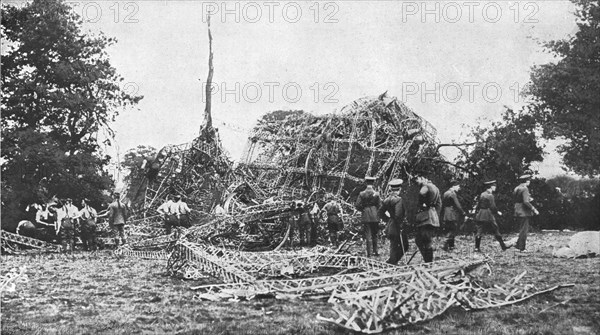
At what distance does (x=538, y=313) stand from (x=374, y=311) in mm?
2089

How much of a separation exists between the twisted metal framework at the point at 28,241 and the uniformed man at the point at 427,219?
1191cm

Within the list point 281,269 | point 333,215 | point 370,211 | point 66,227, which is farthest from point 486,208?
point 66,227

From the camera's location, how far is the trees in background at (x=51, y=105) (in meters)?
17.6

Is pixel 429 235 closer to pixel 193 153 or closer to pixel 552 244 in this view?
pixel 552 244

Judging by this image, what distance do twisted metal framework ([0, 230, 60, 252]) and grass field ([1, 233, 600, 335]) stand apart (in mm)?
6819

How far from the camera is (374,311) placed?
5652mm

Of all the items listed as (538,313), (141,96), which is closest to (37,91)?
(141,96)

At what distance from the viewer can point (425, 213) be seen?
957 cm

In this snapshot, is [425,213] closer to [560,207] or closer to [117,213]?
[117,213]

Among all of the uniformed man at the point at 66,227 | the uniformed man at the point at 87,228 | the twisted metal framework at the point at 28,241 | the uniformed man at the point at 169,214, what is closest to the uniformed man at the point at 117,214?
the uniformed man at the point at 169,214

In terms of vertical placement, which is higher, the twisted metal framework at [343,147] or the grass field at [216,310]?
the twisted metal framework at [343,147]

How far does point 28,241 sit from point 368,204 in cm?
1111

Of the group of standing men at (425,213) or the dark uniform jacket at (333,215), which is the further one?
the dark uniform jacket at (333,215)

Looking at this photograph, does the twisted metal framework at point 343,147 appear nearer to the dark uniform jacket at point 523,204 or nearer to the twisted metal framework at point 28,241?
the dark uniform jacket at point 523,204
